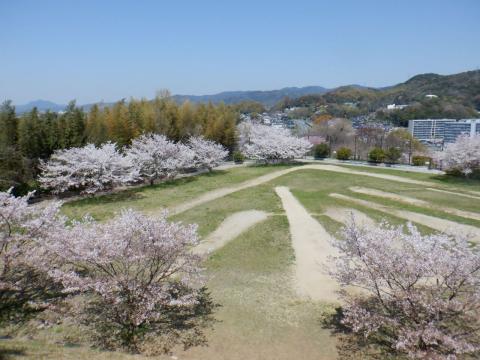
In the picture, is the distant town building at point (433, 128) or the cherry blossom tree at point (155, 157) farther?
the distant town building at point (433, 128)

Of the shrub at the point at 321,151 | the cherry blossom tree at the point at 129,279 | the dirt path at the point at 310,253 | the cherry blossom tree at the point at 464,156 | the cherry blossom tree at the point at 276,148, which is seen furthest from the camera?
the shrub at the point at 321,151

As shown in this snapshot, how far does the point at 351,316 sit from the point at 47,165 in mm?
16849

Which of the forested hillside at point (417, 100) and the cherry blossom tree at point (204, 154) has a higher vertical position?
the forested hillside at point (417, 100)

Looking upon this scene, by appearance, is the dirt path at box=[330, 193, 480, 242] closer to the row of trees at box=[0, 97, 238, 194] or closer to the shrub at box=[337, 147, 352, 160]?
the shrub at box=[337, 147, 352, 160]

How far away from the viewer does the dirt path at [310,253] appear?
8.42m

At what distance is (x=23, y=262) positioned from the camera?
7.57 metres

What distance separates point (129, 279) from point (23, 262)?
103 inches

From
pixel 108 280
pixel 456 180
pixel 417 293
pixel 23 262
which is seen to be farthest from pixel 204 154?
pixel 417 293

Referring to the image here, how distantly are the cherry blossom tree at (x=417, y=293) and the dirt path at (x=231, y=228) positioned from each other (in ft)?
16.7

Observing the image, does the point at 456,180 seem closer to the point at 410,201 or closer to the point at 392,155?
the point at 392,155

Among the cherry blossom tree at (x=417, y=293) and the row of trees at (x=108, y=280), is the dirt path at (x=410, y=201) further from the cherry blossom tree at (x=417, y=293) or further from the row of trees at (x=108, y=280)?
the row of trees at (x=108, y=280)

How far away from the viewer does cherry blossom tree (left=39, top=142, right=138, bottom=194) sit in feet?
57.8

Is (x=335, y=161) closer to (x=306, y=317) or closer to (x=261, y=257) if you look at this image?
(x=261, y=257)

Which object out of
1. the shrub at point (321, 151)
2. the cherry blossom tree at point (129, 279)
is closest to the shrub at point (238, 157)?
the shrub at point (321, 151)
